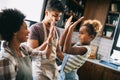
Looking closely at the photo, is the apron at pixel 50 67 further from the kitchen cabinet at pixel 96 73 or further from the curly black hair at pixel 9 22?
the kitchen cabinet at pixel 96 73

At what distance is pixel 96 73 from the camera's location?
4.16 meters

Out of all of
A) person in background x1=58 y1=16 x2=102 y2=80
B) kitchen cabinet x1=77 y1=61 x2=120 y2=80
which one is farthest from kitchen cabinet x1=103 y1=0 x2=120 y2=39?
person in background x1=58 y1=16 x2=102 y2=80

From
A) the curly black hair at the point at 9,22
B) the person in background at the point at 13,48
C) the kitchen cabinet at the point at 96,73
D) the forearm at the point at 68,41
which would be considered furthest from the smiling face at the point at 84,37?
the kitchen cabinet at the point at 96,73

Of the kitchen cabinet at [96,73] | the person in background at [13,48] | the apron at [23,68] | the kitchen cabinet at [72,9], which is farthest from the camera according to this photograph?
the kitchen cabinet at [72,9]

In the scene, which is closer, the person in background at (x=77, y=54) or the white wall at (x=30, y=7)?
the person in background at (x=77, y=54)

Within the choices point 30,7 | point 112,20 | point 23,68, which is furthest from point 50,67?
point 112,20

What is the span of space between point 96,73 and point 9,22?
3.17 meters

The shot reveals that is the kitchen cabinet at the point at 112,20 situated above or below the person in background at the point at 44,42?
above

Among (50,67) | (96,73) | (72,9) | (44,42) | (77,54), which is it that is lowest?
(96,73)

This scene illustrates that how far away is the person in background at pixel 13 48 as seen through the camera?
124 cm

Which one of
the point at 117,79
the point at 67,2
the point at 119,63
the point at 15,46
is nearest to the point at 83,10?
the point at 67,2

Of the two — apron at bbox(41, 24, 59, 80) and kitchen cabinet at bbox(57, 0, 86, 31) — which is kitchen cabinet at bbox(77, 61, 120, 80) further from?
apron at bbox(41, 24, 59, 80)

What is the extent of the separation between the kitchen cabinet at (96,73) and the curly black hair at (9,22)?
9.80 feet

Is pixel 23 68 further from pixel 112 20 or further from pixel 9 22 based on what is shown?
pixel 112 20
